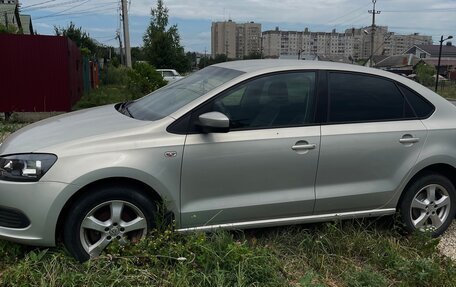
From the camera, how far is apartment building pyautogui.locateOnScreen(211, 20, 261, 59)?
9462 centimetres

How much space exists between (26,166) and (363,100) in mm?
2810

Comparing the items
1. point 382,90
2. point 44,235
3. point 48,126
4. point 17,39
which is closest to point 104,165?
point 44,235

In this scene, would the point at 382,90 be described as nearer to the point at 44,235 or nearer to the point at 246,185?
the point at 246,185

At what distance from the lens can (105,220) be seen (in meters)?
3.55

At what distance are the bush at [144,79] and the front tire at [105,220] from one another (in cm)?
1147

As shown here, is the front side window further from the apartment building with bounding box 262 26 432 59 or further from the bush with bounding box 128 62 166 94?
the apartment building with bounding box 262 26 432 59

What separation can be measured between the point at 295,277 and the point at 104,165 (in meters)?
1.59

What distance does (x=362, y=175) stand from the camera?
417 cm

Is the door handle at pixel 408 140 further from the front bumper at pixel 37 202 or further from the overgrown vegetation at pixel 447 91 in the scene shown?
the overgrown vegetation at pixel 447 91

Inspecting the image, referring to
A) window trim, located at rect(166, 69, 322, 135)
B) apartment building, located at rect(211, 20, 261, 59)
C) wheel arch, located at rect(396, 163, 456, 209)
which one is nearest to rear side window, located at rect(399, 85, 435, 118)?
wheel arch, located at rect(396, 163, 456, 209)

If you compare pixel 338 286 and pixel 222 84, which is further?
pixel 222 84

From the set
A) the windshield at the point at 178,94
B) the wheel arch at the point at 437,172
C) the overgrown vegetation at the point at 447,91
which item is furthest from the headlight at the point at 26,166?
the overgrown vegetation at the point at 447,91

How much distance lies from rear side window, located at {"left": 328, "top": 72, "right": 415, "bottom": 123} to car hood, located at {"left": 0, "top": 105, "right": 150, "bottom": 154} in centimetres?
165

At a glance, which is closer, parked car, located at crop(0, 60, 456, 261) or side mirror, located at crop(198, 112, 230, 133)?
parked car, located at crop(0, 60, 456, 261)
